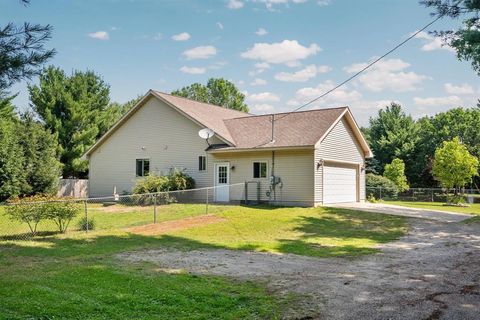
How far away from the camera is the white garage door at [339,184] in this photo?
869 inches

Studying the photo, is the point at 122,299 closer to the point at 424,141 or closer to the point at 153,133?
the point at 153,133

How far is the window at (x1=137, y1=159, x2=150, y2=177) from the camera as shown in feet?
85.5

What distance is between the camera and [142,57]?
23469 mm

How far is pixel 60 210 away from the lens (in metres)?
13.2

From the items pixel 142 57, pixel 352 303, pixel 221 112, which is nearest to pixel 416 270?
pixel 352 303

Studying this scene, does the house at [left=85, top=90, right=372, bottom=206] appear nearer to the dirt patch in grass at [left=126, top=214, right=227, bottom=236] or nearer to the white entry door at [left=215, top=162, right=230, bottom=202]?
the white entry door at [left=215, top=162, right=230, bottom=202]

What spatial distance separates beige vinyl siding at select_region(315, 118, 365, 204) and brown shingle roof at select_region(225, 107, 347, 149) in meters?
0.63

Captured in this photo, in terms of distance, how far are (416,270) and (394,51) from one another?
10.4m

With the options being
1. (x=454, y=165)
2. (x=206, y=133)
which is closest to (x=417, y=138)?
(x=454, y=165)

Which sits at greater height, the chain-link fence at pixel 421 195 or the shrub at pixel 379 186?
the shrub at pixel 379 186

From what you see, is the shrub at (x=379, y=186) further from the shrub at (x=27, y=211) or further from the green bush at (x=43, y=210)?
the shrub at (x=27, y=211)

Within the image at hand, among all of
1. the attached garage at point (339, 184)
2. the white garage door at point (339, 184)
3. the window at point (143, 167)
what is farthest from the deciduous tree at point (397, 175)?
the window at point (143, 167)

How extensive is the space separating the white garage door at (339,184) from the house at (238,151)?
0.05 m

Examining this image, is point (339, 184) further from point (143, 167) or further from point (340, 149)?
point (143, 167)
